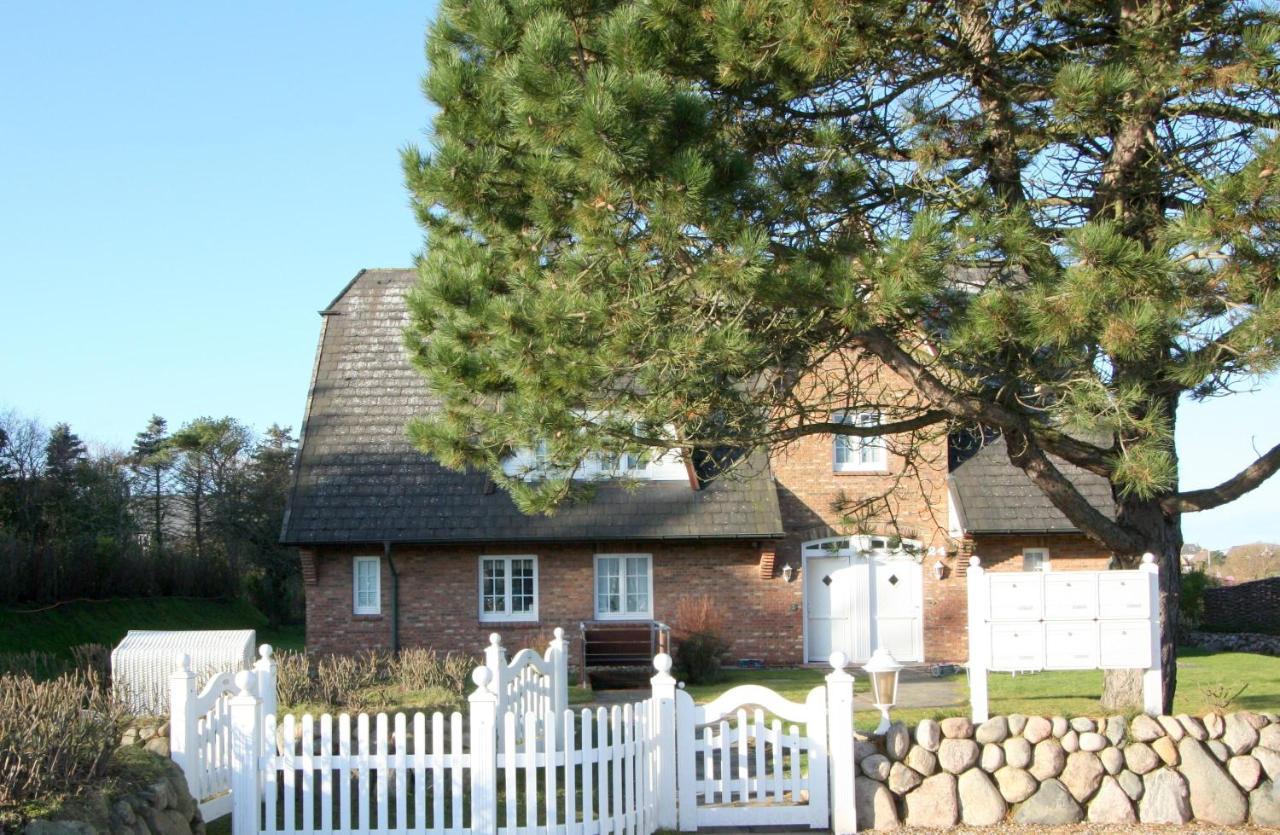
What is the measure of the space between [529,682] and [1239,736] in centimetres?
594

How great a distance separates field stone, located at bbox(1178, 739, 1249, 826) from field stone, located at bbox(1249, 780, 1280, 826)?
0.06 m

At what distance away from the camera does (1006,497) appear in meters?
21.0

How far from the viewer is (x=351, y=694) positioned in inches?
459

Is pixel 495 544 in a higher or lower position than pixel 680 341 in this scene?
lower

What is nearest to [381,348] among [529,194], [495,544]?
[495,544]

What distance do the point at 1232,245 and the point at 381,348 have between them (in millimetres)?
16795

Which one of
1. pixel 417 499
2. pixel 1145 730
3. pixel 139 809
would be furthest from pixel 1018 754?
pixel 417 499

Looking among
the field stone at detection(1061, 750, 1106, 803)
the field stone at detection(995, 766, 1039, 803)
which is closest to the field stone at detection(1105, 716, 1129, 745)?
the field stone at detection(1061, 750, 1106, 803)

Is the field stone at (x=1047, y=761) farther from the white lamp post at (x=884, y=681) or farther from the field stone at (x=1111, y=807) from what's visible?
the white lamp post at (x=884, y=681)

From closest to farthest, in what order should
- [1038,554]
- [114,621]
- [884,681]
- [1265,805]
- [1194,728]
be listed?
[1265,805] → [1194,728] → [884,681] → [1038,554] → [114,621]

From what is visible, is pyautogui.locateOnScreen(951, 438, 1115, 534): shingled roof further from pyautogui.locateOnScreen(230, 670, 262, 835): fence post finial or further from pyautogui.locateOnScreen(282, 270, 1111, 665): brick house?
pyautogui.locateOnScreen(230, 670, 262, 835): fence post finial

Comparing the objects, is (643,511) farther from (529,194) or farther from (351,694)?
(529,194)

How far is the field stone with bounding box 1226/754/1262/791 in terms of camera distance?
381 inches

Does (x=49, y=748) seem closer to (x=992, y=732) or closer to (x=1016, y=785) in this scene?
(x=992, y=732)
